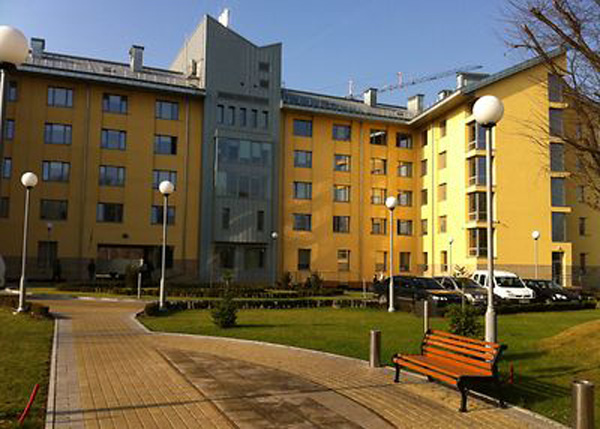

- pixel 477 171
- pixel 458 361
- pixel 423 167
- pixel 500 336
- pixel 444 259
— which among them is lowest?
pixel 500 336

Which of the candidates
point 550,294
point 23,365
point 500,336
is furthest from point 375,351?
point 550,294

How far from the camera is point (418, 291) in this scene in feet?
78.9

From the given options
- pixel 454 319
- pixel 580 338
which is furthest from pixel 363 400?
pixel 580 338

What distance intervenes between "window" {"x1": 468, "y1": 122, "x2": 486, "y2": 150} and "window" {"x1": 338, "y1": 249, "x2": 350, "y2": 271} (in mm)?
12784

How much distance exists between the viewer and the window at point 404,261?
4707 centimetres

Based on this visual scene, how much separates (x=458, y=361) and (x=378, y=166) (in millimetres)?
40747

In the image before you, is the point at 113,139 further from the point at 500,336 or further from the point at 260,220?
the point at 500,336

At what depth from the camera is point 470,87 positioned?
39.8 metres

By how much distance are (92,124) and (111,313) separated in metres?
24.4

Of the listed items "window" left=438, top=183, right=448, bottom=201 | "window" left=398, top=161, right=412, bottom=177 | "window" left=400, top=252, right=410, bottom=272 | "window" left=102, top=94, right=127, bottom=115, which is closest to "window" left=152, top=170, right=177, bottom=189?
"window" left=102, top=94, right=127, bottom=115

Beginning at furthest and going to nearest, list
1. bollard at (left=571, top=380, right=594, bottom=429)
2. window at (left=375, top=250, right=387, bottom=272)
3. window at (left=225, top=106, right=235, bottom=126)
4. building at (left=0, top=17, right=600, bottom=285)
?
window at (left=375, top=250, right=387, bottom=272), window at (left=225, top=106, right=235, bottom=126), building at (left=0, top=17, right=600, bottom=285), bollard at (left=571, top=380, right=594, bottom=429)

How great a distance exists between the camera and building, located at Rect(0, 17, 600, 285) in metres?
38.2

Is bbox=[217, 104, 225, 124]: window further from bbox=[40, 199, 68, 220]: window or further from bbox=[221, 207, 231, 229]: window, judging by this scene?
bbox=[40, 199, 68, 220]: window

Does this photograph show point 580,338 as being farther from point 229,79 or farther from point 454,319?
point 229,79
